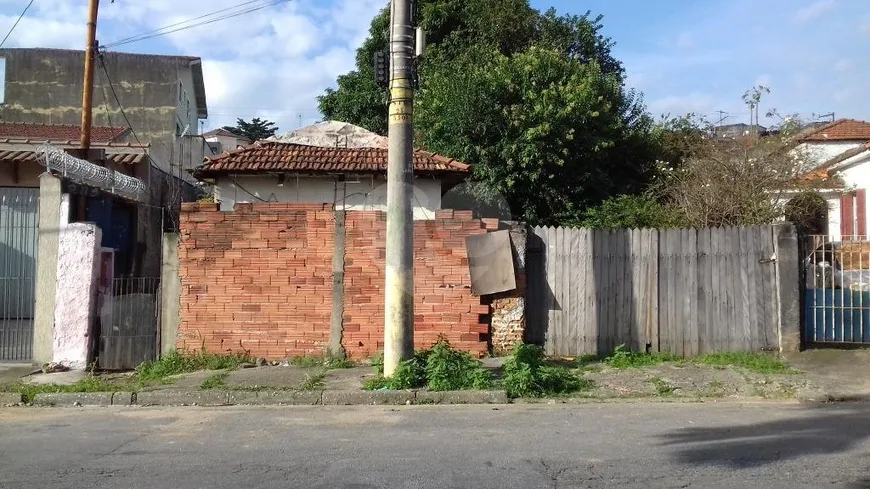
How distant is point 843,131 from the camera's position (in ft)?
76.7

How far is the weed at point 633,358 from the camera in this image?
10508mm

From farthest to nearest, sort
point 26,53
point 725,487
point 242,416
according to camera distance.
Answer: point 26,53 < point 242,416 < point 725,487

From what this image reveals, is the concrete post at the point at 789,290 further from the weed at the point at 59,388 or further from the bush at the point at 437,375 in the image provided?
the weed at the point at 59,388

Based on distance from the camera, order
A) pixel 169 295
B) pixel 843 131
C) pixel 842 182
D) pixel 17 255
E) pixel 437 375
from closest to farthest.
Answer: pixel 437 375, pixel 169 295, pixel 17 255, pixel 842 182, pixel 843 131

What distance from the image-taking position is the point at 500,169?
17.9 metres

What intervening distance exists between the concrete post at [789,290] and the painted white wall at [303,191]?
25.1 ft

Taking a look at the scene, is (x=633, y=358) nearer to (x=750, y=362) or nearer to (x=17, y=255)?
(x=750, y=362)

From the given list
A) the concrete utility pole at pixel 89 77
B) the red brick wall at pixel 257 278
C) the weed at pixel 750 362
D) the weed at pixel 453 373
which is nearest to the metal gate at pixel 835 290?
the weed at pixel 750 362

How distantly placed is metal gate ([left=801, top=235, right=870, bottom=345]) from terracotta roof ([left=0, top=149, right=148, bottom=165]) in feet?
46.2

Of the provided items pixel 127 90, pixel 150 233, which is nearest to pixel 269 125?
pixel 127 90

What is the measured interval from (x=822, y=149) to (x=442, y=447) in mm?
18762

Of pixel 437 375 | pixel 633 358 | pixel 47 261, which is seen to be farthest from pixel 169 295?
pixel 633 358

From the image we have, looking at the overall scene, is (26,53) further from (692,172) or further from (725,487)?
(725,487)

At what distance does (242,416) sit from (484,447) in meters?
3.12
